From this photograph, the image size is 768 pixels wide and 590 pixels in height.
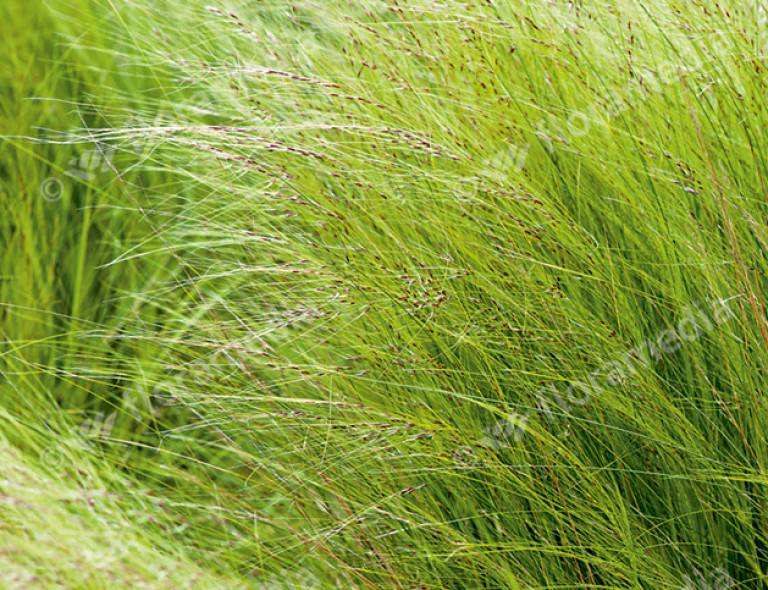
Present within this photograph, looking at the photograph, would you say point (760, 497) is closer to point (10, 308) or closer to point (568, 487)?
point (568, 487)

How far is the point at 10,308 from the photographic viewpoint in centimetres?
238

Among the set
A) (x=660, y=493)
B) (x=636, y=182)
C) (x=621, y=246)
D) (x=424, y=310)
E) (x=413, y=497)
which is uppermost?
(x=636, y=182)

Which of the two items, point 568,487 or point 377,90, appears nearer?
point 568,487

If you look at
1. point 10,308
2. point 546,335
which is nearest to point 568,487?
point 546,335

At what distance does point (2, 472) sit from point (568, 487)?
0.96 metres
